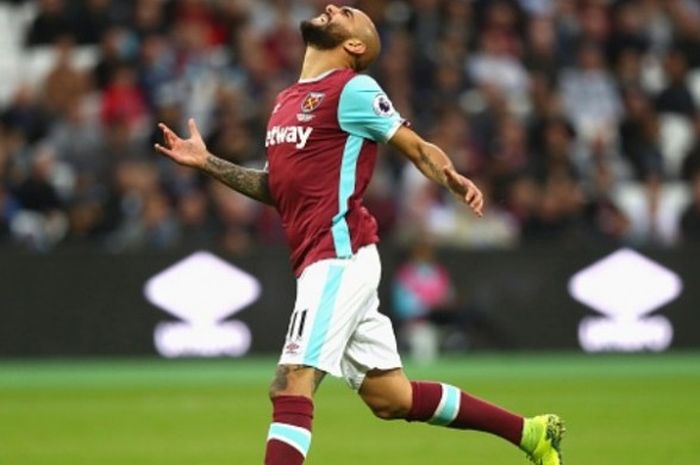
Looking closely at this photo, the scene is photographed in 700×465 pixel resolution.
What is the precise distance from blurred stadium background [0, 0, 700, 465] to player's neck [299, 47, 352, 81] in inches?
230

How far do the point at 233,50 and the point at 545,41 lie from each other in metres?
3.50

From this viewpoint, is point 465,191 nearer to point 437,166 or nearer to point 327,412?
point 437,166

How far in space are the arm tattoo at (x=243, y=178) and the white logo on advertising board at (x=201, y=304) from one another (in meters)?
8.74

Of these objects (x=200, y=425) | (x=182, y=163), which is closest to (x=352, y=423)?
(x=200, y=425)

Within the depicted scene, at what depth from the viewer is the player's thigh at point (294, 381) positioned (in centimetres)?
745

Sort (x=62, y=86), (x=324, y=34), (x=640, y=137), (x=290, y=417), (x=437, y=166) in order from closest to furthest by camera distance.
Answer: (x=290, y=417), (x=437, y=166), (x=324, y=34), (x=62, y=86), (x=640, y=137)

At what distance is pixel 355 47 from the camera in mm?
7906

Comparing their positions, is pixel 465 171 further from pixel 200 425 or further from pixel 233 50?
pixel 200 425

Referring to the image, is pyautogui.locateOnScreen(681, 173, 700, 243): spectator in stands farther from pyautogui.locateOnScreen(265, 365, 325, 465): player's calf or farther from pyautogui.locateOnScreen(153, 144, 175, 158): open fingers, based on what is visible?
pyautogui.locateOnScreen(265, 365, 325, 465): player's calf

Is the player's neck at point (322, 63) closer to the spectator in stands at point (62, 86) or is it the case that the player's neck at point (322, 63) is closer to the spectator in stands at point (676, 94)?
the spectator in stands at point (62, 86)

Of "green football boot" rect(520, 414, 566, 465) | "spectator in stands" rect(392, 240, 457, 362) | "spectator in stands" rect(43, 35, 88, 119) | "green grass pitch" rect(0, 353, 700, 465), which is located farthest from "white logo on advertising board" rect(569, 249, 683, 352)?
"green football boot" rect(520, 414, 566, 465)

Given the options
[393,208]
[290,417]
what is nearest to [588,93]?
[393,208]

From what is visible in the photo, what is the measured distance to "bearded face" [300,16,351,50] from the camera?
786cm

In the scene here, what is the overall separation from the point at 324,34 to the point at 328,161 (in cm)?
58
